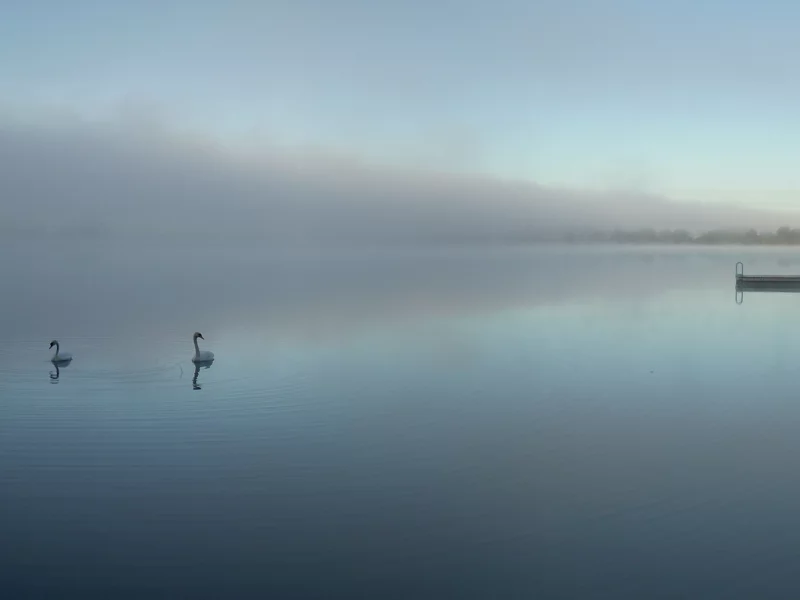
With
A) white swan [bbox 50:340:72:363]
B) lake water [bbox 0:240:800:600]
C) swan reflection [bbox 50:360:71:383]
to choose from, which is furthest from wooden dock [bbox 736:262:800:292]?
swan reflection [bbox 50:360:71:383]

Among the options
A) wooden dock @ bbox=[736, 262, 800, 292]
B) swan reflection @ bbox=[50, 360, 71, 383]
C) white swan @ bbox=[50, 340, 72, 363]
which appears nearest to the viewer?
swan reflection @ bbox=[50, 360, 71, 383]

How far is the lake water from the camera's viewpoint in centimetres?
669

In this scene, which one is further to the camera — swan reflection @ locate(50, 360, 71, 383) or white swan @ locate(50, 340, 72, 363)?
white swan @ locate(50, 340, 72, 363)

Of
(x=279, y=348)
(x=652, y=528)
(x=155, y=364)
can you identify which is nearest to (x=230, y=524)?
(x=652, y=528)

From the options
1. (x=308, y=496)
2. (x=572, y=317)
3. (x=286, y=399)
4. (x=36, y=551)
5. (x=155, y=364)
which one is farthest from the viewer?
(x=572, y=317)

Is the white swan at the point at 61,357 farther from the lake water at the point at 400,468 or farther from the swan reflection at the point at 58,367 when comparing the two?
the lake water at the point at 400,468

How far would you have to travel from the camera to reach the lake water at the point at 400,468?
263 inches

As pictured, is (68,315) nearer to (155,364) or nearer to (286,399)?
(155,364)

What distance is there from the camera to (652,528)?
7578 millimetres

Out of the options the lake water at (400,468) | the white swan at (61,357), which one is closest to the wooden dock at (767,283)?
the lake water at (400,468)

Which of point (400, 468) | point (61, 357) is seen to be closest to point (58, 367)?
point (61, 357)

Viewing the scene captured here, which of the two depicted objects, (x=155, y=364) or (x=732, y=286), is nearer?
(x=155, y=364)

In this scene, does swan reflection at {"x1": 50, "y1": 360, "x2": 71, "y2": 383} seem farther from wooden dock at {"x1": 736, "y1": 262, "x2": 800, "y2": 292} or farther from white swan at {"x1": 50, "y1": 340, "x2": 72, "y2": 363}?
wooden dock at {"x1": 736, "y1": 262, "x2": 800, "y2": 292}

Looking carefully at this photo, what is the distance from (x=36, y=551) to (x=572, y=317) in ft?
72.7
